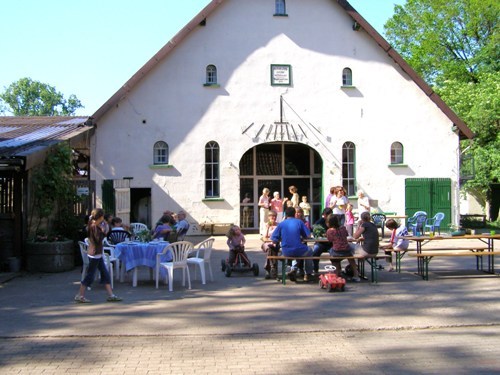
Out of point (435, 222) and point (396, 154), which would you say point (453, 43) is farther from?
point (435, 222)

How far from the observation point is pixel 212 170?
21.7 metres

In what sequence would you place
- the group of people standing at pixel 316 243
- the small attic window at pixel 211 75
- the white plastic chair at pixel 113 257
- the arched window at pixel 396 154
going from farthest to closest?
the arched window at pixel 396 154, the small attic window at pixel 211 75, the white plastic chair at pixel 113 257, the group of people standing at pixel 316 243

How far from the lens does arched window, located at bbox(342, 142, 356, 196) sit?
72.4ft

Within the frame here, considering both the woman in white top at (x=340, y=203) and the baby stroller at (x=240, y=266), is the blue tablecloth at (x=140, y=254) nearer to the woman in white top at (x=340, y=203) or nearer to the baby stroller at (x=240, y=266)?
the baby stroller at (x=240, y=266)

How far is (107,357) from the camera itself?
6.70 metres

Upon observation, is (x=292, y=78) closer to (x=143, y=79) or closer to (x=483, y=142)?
(x=143, y=79)

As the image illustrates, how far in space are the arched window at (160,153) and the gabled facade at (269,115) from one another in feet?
0.12

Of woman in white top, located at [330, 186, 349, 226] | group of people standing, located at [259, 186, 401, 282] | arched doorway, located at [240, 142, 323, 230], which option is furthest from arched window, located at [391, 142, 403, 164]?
group of people standing, located at [259, 186, 401, 282]

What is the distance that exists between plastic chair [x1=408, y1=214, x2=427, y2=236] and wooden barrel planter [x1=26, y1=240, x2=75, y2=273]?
11676 mm

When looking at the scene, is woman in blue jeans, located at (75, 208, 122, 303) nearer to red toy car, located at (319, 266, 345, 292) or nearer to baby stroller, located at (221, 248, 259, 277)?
baby stroller, located at (221, 248, 259, 277)

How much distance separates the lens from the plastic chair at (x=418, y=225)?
20031 mm

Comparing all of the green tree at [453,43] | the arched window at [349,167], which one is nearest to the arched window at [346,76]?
the arched window at [349,167]

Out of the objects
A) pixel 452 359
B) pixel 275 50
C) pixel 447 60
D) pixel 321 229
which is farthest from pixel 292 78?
pixel 447 60

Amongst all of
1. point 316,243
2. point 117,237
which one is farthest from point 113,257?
point 316,243
